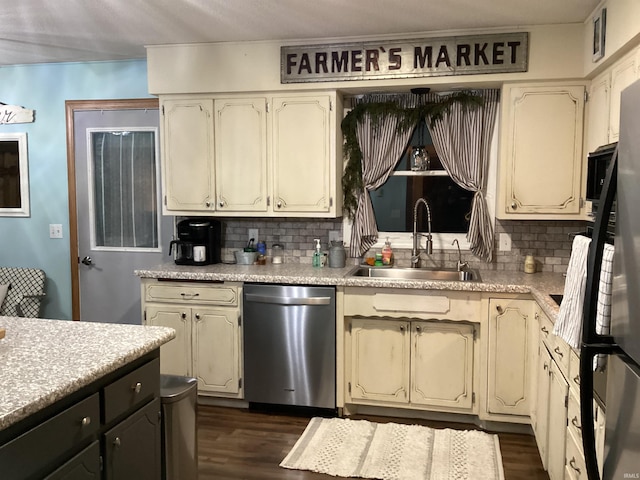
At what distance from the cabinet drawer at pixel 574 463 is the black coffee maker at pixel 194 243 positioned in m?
2.63

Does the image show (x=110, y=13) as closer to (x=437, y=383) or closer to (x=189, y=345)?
(x=189, y=345)

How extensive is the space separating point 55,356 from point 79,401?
237 mm

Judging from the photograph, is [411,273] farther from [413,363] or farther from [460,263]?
[413,363]

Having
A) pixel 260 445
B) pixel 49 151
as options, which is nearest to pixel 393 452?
pixel 260 445

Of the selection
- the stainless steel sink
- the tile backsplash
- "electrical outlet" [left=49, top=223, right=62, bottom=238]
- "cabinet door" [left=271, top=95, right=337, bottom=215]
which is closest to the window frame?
"electrical outlet" [left=49, top=223, right=62, bottom=238]

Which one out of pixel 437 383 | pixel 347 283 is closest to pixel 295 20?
pixel 347 283

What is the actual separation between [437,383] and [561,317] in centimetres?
168

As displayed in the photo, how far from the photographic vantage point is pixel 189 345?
375 cm

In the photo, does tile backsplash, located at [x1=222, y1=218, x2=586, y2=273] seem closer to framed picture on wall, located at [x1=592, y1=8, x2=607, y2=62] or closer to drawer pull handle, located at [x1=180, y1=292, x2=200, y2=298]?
drawer pull handle, located at [x1=180, y1=292, x2=200, y2=298]

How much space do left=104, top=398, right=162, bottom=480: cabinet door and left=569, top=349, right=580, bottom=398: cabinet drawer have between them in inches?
63.8

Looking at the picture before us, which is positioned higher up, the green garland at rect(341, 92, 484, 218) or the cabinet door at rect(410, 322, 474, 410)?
the green garland at rect(341, 92, 484, 218)

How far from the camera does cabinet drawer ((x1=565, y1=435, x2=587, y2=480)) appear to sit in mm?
2012

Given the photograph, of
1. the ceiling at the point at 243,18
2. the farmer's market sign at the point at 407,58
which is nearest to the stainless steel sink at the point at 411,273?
the farmer's market sign at the point at 407,58

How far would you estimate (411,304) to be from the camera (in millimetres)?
3418
